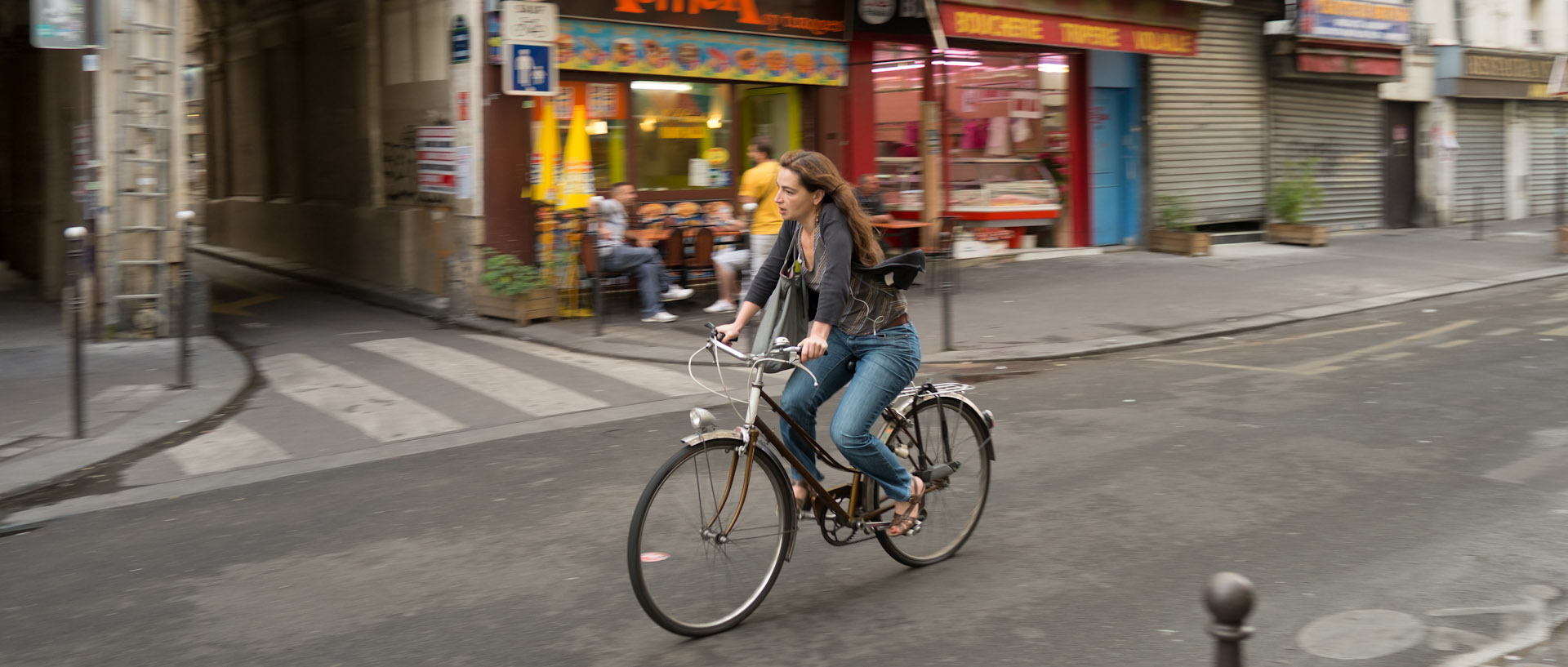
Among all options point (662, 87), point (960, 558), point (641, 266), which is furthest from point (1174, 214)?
point (960, 558)

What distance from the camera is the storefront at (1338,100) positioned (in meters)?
22.4

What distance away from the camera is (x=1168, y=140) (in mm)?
20719

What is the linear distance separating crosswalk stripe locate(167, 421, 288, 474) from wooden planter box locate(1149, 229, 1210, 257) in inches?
576

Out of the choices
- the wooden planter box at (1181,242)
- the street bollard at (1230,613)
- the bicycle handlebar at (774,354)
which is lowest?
Result: the street bollard at (1230,613)

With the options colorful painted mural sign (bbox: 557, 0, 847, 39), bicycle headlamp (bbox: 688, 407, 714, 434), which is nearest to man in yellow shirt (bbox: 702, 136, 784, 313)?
colorful painted mural sign (bbox: 557, 0, 847, 39)

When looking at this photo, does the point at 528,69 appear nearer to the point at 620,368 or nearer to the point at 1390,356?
the point at 620,368

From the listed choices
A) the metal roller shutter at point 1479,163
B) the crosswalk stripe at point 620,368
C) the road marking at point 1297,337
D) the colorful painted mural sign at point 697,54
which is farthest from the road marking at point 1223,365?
the metal roller shutter at point 1479,163

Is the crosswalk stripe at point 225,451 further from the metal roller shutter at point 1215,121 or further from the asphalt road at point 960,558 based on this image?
the metal roller shutter at point 1215,121

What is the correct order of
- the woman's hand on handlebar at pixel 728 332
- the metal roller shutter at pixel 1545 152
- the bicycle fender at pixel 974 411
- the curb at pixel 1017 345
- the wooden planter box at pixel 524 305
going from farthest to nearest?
the metal roller shutter at pixel 1545 152 < the wooden planter box at pixel 524 305 < the curb at pixel 1017 345 < the bicycle fender at pixel 974 411 < the woman's hand on handlebar at pixel 728 332

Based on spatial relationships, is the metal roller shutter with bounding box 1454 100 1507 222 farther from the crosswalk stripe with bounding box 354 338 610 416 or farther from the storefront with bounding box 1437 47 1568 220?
the crosswalk stripe with bounding box 354 338 610 416

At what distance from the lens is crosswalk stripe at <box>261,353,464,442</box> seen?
27.6 feet

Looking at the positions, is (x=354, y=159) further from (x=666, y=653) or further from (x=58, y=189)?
(x=666, y=653)

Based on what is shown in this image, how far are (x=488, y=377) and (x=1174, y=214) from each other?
507 inches

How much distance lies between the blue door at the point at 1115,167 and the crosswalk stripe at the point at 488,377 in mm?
11701
